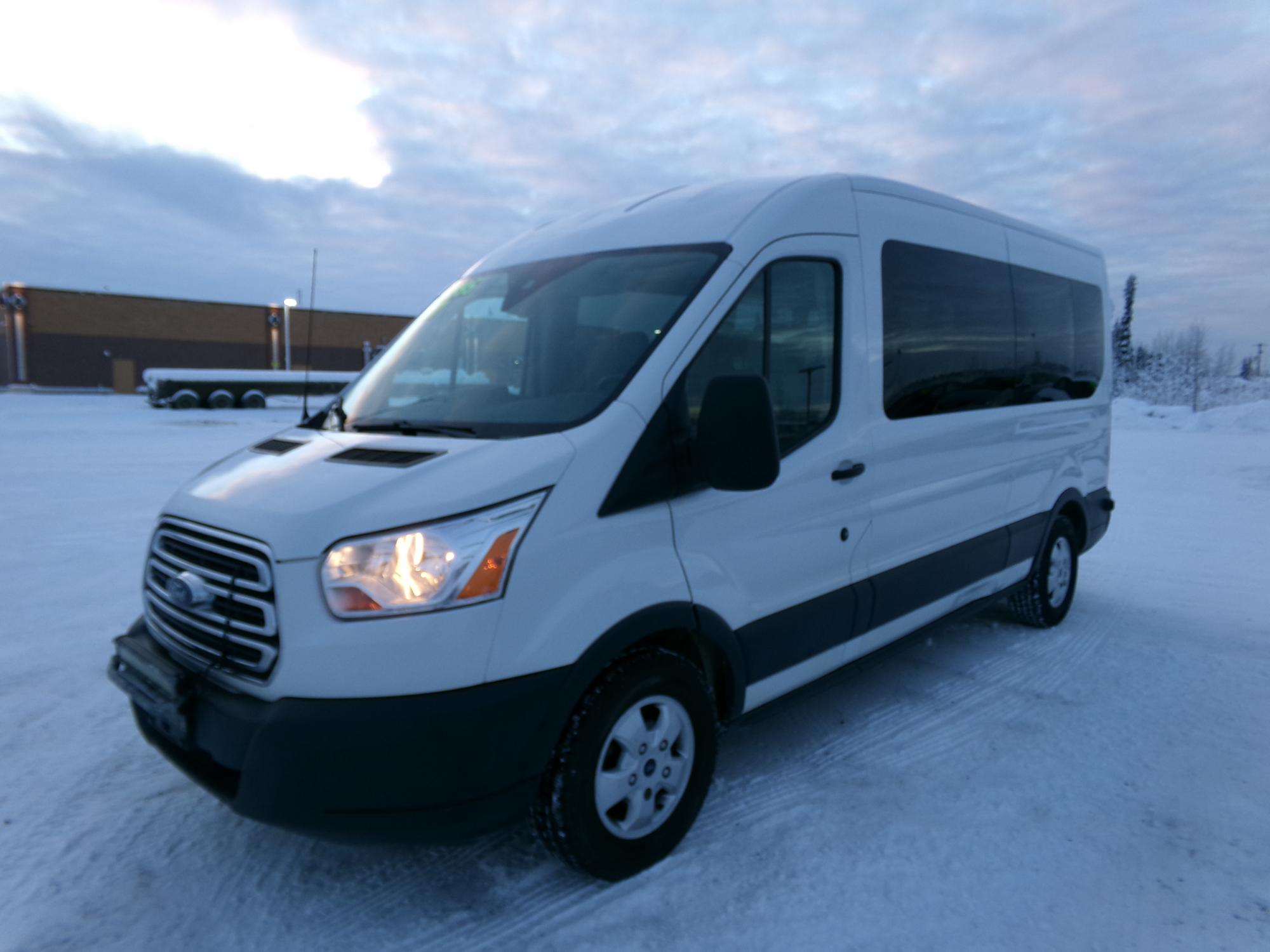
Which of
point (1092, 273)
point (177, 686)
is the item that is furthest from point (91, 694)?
point (1092, 273)

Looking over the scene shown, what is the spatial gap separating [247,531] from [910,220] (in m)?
3.15

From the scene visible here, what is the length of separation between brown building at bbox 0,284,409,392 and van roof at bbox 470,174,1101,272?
43.8m

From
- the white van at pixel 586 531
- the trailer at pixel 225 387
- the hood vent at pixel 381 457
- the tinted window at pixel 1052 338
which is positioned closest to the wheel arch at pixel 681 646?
the white van at pixel 586 531

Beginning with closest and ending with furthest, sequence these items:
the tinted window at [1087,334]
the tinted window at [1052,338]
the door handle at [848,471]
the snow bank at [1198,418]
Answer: the door handle at [848,471], the tinted window at [1052,338], the tinted window at [1087,334], the snow bank at [1198,418]

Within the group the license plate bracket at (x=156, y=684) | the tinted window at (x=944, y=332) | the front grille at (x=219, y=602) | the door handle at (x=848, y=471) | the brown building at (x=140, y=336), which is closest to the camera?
the front grille at (x=219, y=602)

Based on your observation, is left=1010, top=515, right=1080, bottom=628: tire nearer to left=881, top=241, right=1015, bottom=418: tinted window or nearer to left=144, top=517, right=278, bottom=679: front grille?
left=881, top=241, right=1015, bottom=418: tinted window

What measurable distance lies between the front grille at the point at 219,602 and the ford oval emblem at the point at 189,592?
0.5 inches

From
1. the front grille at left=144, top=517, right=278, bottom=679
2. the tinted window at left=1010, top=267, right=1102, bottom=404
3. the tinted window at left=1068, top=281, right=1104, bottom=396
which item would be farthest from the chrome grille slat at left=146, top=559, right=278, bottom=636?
the tinted window at left=1068, top=281, right=1104, bottom=396

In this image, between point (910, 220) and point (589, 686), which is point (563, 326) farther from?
point (910, 220)

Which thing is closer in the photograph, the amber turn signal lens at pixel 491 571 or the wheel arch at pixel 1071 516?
the amber turn signal lens at pixel 491 571

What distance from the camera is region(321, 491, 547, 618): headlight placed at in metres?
2.24

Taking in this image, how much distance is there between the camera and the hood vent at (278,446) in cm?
299

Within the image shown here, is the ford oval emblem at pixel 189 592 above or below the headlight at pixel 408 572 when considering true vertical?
below

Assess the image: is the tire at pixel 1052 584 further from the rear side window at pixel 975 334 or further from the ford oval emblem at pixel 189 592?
the ford oval emblem at pixel 189 592
